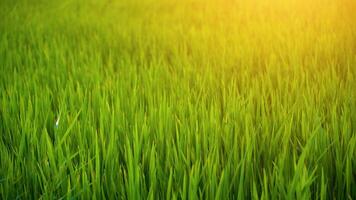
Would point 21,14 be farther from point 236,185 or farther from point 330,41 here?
point 236,185

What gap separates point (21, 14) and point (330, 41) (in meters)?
2.41

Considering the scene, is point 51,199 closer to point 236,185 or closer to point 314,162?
point 236,185

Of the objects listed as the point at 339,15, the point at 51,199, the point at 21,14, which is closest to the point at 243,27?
the point at 339,15

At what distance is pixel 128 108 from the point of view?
163cm

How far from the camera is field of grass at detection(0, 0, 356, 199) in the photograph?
1.09 m

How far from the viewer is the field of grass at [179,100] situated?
3.57ft

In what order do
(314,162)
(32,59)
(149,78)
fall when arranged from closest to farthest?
1. (314,162)
2. (149,78)
3. (32,59)

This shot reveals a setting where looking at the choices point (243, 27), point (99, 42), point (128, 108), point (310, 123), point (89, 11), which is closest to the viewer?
point (310, 123)

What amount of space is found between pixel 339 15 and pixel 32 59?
6.70 ft

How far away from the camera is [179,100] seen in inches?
67.7

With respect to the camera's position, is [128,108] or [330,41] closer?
[128,108]

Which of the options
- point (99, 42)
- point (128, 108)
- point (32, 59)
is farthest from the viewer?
point (99, 42)

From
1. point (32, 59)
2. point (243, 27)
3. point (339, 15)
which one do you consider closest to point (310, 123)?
point (32, 59)

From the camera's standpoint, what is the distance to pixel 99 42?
3047 millimetres
